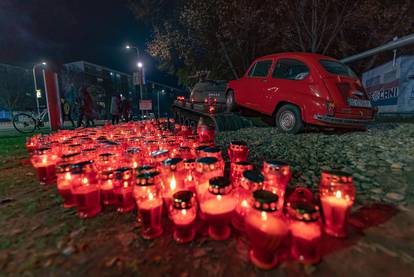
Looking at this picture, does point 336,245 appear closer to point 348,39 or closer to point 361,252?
point 361,252

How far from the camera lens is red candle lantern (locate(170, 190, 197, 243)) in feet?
5.48

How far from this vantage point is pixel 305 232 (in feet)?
4.84

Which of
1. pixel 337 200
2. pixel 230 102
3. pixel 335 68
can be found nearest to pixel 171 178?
pixel 337 200

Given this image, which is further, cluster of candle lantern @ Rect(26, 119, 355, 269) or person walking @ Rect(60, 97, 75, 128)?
person walking @ Rect(60, 97, 75, 128)

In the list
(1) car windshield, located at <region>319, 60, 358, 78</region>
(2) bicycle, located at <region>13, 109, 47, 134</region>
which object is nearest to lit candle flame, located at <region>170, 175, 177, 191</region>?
(1) car windshield, located at <region>319, 60, 358, 78</region>

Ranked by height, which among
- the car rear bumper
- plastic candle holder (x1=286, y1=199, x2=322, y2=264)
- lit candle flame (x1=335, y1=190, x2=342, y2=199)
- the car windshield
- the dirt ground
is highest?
the car windshield

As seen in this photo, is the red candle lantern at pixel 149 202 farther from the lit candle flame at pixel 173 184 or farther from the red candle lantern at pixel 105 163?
the red candle lantern at pixel 105 163

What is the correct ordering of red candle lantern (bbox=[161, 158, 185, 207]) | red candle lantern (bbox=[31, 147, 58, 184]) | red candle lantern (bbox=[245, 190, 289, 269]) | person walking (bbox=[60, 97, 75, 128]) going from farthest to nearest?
person walking (bbox=[60, 97, 75, 128]) → red candle lantern (bbox=[31, 147, 58, 184]) → red candle lantern (bbox=[161, 158, 185, 207]) → red candle lantern (bbox=[245, 190, 289, 269])

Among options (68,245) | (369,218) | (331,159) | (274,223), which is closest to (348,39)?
(331,159)

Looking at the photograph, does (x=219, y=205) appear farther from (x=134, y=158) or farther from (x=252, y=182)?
(x=134, y=158)

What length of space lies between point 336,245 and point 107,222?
225cm

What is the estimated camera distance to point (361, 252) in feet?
5.38

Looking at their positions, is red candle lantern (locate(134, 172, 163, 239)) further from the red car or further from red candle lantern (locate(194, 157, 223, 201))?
the red car

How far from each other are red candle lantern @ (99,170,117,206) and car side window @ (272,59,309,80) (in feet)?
18.0
